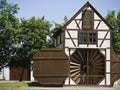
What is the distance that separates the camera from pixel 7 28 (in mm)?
47406

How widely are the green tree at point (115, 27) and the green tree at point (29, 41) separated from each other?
10151mm

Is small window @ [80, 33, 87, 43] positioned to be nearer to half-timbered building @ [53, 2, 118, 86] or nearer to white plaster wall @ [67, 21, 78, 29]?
half-timbered building @ [53, 2, 118, 86]

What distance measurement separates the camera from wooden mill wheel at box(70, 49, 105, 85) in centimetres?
3884

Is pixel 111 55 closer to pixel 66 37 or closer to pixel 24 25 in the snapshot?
pixel 66 37

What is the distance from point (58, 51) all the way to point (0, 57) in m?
15.2

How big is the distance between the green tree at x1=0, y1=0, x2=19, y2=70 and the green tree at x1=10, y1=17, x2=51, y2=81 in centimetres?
106

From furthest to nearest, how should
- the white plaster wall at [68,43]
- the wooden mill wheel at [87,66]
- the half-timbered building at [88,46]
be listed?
the wooden mill wheel at [87,66] < the half-timbered building at [88,46] < the white plaster wall at [68,43]

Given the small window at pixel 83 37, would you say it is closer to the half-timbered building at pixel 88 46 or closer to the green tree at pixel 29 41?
the half-timbered building at pixel 88 46

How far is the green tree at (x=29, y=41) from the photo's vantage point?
50.2 metres

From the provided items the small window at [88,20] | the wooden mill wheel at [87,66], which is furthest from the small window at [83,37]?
the wooden mill wheel at [87,66]

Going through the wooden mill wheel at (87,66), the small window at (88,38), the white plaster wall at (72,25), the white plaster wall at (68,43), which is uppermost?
the white plaster wall at (72,25)

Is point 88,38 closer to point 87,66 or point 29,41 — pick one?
point 87,66

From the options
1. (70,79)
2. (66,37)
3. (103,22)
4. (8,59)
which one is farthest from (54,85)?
(8,59)

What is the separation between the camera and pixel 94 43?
128 feet
